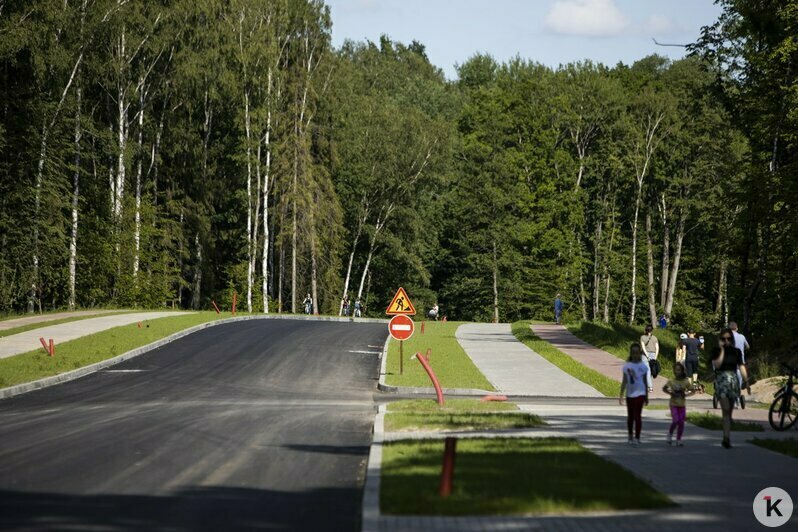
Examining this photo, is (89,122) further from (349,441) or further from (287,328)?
(349,441)

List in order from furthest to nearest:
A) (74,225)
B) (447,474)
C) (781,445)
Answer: (74,225), (781,445), (447,474)

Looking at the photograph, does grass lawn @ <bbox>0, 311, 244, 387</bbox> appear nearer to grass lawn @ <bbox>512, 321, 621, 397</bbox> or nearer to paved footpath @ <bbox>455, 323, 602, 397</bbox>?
paved footpath @ <bbox>455, 323, 602, 397</bbox>

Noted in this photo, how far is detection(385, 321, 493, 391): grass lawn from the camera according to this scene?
94.1ft

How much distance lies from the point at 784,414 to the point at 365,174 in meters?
60.6

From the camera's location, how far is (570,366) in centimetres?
3453

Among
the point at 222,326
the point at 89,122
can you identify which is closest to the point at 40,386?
the point at 222,326

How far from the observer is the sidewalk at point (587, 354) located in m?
31.8

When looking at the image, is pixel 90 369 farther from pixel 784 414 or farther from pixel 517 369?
pixel 784 414

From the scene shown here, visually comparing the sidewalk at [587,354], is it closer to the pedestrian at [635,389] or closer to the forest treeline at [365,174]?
the forest treeline at [365,174]

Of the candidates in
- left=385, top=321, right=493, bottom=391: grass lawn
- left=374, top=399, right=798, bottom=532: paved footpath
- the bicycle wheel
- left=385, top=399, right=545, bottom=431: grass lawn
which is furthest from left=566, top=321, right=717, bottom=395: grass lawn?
left=374, top=399, right=798, bottom=532: paved footpath

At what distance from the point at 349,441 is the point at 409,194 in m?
62.1

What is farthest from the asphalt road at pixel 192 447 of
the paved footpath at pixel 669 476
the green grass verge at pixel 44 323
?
the green grass verge at pixel 44 323

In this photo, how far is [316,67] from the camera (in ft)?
231

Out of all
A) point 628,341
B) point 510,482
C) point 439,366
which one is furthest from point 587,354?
point 510,482
